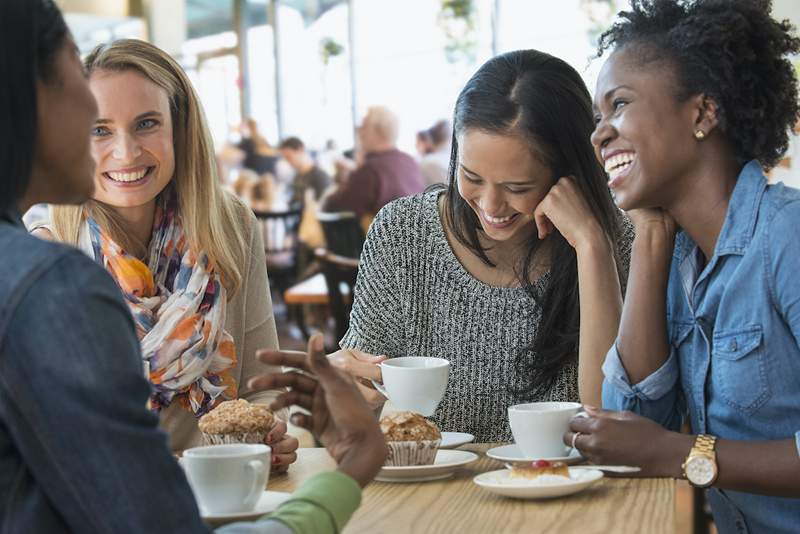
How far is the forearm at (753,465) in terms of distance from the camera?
4.49 ft

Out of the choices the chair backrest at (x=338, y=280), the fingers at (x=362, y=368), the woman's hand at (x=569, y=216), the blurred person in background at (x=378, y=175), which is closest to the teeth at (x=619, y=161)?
the woman's hand at (x=569, y=216)

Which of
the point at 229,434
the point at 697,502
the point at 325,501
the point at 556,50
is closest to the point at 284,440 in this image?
the point at 229,434

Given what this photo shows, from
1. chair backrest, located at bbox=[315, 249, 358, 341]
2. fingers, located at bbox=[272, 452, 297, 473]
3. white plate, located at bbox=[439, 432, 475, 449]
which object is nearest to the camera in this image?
fingers, located at bbox=[272, 452, 297, 473]

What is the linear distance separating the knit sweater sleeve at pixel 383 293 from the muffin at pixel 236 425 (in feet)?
1.94

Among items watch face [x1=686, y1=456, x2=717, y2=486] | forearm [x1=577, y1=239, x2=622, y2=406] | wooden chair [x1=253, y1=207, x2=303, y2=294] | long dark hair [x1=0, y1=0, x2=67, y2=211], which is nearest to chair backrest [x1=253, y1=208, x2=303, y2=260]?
wooden chair [x1=253, y1=207, x2=303, y2=294]

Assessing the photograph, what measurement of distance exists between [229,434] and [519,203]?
2.46 ft

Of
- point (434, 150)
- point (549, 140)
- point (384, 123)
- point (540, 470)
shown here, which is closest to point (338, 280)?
point (384, 123)

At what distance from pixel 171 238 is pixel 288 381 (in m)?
1.04

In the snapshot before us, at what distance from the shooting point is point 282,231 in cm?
766

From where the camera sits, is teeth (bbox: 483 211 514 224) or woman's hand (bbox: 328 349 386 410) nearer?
woman's hand (bbox: 328 349 386 410)

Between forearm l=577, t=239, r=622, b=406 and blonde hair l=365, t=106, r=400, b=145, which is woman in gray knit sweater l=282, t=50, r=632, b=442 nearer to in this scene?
forearm l=577, t=239, r=622, b=406

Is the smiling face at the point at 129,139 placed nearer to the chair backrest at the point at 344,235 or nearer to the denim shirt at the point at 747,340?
the denim shirt at the point at 747,340

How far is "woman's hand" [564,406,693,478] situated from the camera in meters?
1.37

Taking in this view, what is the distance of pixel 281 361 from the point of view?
1.12 m
